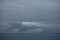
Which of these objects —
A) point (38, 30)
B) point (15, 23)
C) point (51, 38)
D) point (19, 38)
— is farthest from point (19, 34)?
point (51, 38)

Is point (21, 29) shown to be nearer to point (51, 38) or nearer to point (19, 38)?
point (19, 38)

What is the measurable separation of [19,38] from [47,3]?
Answer: 1.10m

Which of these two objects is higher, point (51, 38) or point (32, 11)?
point (32, 11)

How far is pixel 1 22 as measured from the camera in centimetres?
291

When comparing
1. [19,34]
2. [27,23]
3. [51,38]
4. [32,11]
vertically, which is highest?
[32,11]

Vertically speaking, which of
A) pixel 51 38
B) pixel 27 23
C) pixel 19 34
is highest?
pixel 27 23

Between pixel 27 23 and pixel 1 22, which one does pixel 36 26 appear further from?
pixel 1 22

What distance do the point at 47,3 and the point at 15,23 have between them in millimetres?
926

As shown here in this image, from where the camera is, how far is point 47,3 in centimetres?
294

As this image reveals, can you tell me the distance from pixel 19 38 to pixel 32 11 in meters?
0.74

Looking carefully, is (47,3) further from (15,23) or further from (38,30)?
(15,23)

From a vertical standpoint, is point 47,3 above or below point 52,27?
above

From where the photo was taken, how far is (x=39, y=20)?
291cm

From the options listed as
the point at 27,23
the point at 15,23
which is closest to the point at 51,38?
the point at 27,23
